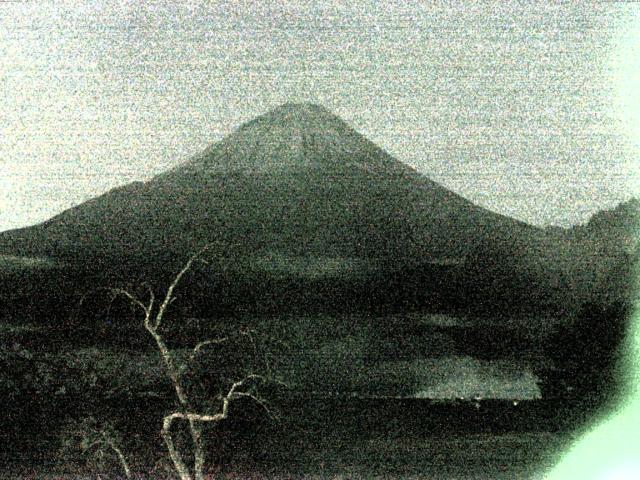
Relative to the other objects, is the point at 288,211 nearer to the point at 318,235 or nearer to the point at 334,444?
the point at 318,235

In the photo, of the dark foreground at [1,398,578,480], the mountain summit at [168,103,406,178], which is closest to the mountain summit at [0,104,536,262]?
the mountain summit at [168,103,406,178]

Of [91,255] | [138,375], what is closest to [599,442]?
[138,375]

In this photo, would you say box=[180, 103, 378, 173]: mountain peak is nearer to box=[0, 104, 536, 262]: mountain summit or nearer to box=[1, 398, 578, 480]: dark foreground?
box=[0, 104, 536, 262]: mountain summit

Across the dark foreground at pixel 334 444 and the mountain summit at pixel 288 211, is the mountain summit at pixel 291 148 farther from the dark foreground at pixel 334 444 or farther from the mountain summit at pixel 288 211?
the dark foreground at pixel 334 444

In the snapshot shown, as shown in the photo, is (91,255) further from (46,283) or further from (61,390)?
(61,390)

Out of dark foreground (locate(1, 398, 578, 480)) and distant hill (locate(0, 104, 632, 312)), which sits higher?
dark foreground (locate(1, 398, 578, 480))

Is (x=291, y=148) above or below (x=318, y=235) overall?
above

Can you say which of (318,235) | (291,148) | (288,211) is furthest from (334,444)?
(291,148)

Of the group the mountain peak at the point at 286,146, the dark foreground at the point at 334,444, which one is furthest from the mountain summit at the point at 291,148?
the dark foreground at the point at 334,444

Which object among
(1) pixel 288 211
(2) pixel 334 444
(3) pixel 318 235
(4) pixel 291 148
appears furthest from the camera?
(4) pixel 291 148
